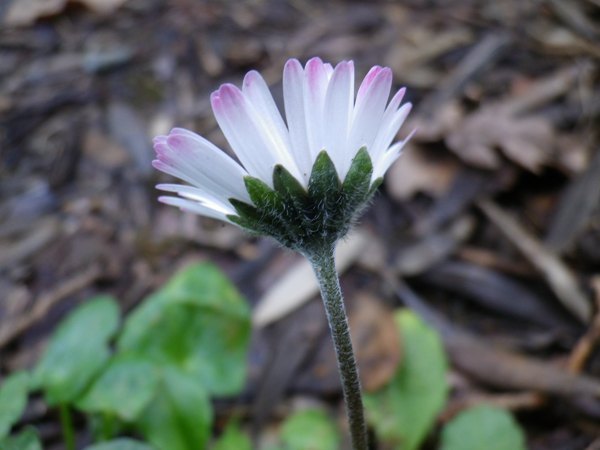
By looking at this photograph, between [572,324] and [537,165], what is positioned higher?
[537,165]

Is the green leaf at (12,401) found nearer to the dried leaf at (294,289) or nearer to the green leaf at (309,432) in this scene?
the green leaf at (309,432)

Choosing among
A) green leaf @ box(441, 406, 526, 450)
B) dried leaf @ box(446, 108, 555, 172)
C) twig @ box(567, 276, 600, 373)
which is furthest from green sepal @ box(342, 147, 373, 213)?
dried leaf @ box(446, 108, 555, 172)

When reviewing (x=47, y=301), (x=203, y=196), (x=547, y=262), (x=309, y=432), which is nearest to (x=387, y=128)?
(x=203, y=196)

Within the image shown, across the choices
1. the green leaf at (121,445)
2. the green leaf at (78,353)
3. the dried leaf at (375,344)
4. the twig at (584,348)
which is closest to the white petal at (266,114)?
the green leaf at (121,445)

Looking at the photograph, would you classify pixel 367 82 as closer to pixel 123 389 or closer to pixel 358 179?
pixel 358 179

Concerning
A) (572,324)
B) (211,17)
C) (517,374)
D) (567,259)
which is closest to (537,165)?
(567,259)

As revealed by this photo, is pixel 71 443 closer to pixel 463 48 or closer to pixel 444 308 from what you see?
pixel 444 308

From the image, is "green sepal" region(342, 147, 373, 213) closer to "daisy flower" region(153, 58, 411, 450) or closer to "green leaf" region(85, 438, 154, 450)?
"daisy flower" region(153, 58, 411, 450)
